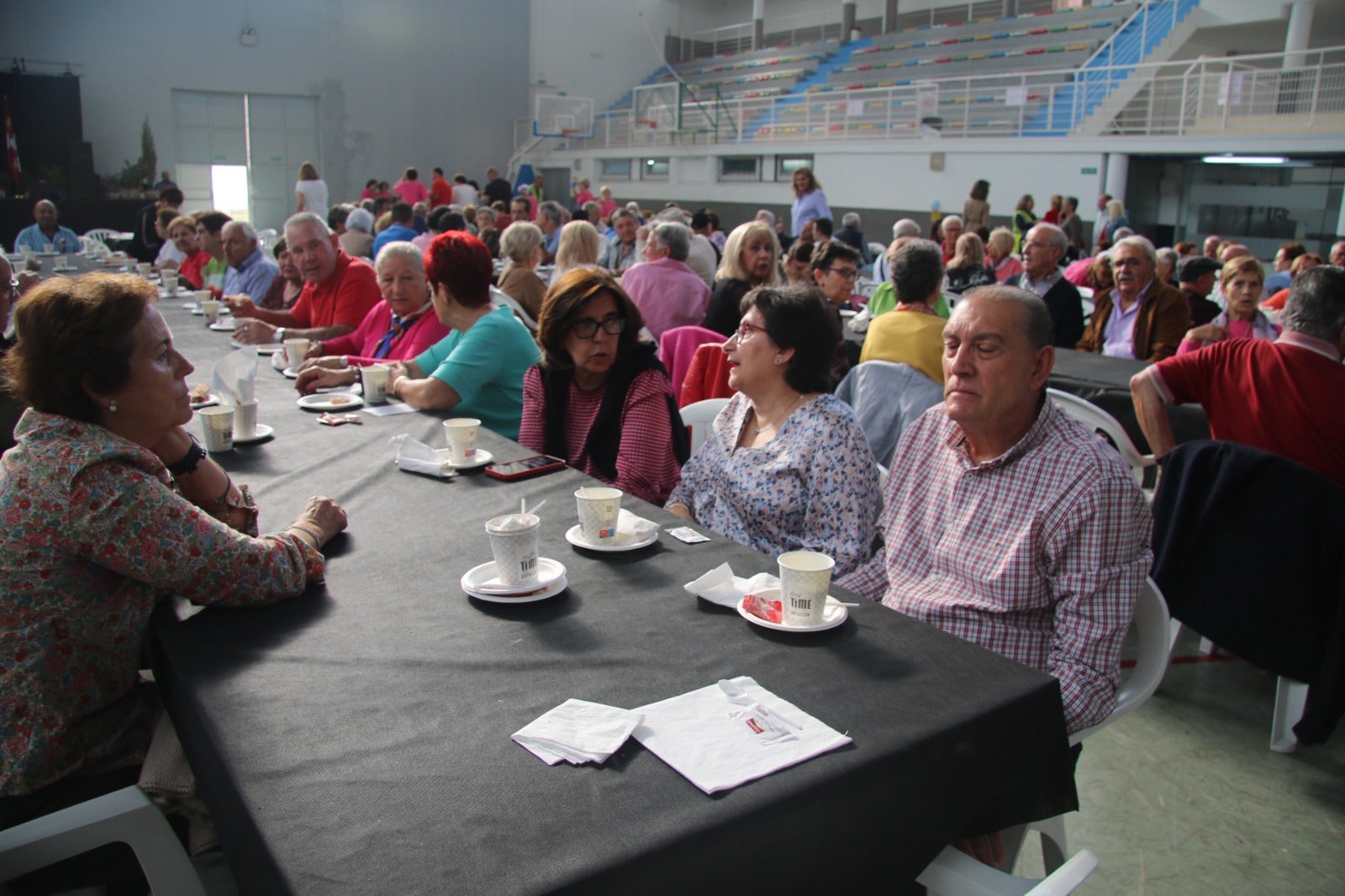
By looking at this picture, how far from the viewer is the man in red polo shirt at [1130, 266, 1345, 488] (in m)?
2.46

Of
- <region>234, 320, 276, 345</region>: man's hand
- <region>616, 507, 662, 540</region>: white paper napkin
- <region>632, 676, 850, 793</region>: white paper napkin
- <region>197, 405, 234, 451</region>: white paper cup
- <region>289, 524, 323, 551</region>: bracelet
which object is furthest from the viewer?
<region>234, 320, 276, 345</region>: man's hand

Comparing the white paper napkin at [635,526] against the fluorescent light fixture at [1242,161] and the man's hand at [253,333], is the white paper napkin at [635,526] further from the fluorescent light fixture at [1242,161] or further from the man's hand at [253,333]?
the fluorescent light fixture at [1242,161]

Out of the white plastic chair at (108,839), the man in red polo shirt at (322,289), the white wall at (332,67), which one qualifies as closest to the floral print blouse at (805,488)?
the white plastic chair at (108,839)

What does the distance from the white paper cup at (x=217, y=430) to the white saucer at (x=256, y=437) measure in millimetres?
49

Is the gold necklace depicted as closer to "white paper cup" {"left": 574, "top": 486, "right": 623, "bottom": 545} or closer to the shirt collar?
"white paper cup" {"left": 574, "top": 486, "right": 623, "bottom": 545}

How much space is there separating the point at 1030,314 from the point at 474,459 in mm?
1273

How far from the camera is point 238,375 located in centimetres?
275

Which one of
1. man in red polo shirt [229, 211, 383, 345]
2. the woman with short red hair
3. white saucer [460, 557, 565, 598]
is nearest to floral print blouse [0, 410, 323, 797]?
white saucer [460, 557, 565, 598]

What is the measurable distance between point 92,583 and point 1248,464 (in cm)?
242

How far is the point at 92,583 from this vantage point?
134 centimetres

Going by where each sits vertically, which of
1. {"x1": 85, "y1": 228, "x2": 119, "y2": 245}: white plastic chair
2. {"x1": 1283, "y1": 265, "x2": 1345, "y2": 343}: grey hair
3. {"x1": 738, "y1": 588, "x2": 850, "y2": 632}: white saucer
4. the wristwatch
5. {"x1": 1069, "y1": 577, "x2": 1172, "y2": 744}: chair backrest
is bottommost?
{"x1": 1069, "y1": 577, "x2": 1172, "y2": 744}: chair backrest

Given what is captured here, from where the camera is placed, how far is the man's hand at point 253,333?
4.09 metres

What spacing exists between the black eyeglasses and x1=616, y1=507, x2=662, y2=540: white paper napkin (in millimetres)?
717

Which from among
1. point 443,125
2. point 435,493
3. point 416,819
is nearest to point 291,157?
point 443,125
